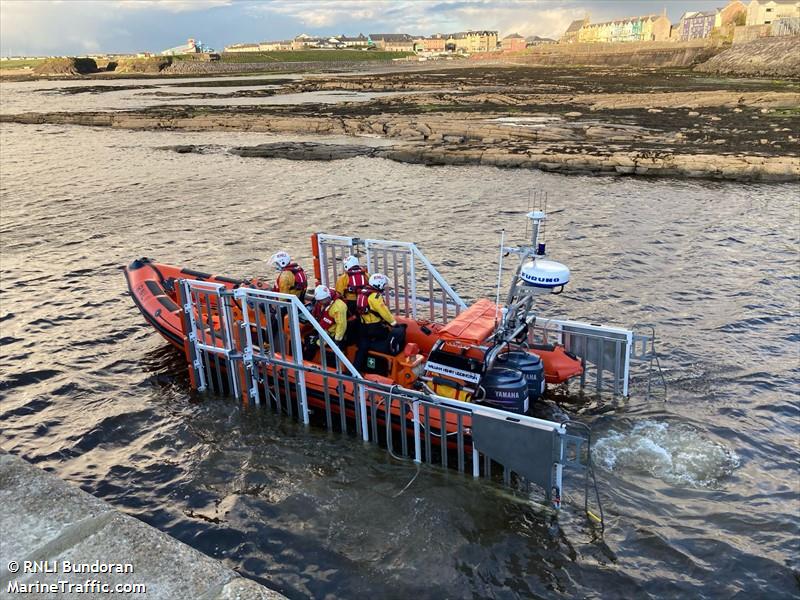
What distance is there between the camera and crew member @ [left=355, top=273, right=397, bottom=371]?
27.8 feet

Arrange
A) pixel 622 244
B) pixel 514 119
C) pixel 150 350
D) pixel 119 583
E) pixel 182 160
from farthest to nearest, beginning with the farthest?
pixel 514 119, pixel 182 160, pixel 622 244, pixel 150 350, pixel 119 583

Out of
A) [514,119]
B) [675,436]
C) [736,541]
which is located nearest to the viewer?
[736,541]

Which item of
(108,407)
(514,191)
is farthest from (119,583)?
(514,191)

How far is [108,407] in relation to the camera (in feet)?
31.7

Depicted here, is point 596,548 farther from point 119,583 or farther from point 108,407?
point 108,407

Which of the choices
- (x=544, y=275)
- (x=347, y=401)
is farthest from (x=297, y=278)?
(x=544, y=275)

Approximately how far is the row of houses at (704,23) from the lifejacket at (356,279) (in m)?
109

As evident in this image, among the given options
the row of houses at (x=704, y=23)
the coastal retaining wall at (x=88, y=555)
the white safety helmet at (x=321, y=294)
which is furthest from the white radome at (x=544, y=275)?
the row of houses at (x=704, y=23)

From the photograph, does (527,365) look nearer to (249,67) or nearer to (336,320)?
(336,320)

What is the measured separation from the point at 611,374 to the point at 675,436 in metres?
1.72

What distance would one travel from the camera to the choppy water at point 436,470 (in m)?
6.36

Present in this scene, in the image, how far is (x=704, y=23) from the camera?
143875mm

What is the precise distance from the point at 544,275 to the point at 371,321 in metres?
2.64

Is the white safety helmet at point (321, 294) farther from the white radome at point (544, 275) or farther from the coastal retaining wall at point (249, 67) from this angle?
the coastal retaining wall at point (249, 67)
